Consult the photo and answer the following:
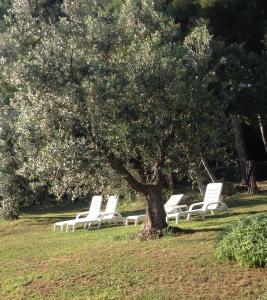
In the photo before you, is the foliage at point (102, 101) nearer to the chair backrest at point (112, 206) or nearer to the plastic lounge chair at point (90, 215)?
the plastic lounge chair at point (90, 215)

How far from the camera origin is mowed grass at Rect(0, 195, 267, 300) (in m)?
7.83

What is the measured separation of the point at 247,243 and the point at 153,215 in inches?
151

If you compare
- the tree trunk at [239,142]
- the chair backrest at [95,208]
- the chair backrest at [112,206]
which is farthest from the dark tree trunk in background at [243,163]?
the chair backrest at [112,206]

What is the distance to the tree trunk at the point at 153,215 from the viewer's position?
11982 mm

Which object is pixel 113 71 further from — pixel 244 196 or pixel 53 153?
pixel 244 196

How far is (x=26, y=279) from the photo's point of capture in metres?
9.34

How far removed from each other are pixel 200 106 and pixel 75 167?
119 inches

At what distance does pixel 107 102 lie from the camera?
10.6m

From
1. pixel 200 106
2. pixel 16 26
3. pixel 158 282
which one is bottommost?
pixel 158 282

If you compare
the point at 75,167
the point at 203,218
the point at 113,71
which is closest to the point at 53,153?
the point at 75,167

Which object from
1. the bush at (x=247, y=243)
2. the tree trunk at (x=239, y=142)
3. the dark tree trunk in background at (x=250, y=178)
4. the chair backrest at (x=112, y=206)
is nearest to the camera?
the bush at (x=247, y=243)

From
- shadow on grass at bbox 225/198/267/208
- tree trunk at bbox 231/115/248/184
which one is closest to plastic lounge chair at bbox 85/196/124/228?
shadow on grass at bbox 225/198/267/208

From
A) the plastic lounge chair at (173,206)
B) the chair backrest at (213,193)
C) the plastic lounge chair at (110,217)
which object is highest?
the chair backrest at (213,193)

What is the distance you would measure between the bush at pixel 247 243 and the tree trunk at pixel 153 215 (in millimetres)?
2873
